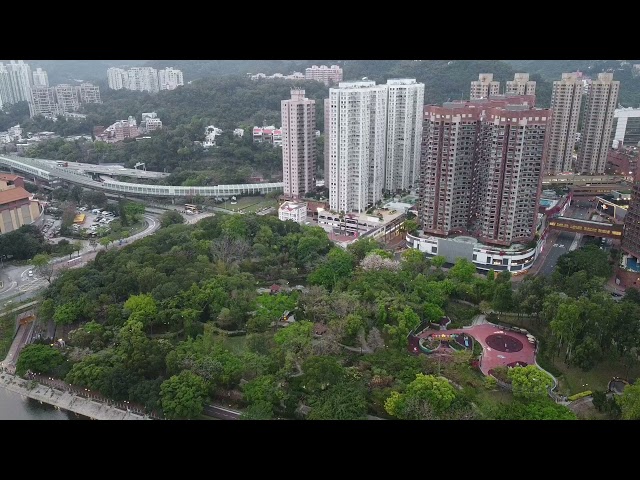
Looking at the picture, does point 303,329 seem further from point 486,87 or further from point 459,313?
point 486,87

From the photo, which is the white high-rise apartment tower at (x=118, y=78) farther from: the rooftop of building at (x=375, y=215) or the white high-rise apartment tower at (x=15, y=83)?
the rooftop of building at (x=375, y=215)

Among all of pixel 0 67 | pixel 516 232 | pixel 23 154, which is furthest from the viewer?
pixel 0 67

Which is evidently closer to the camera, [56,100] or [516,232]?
[516,232]

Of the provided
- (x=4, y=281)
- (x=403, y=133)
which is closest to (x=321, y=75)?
(x=403, y=133)

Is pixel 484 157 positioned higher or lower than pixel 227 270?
higher

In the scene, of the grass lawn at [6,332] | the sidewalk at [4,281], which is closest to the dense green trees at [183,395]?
the grass lawn at [6,332]

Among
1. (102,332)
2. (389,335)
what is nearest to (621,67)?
(389,335)

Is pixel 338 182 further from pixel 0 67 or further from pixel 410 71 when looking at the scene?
pixel 0 67
